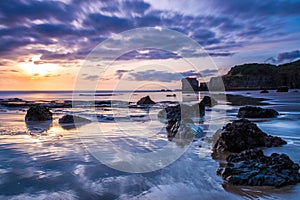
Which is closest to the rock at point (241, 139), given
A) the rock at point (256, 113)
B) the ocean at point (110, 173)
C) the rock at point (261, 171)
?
the ocean at point (110, 173)

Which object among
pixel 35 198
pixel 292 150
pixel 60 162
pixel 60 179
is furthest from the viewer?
pixel 292 150

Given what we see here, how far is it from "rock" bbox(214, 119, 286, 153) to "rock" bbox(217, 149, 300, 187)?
156 centimetres

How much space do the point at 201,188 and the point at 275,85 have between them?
295 feet

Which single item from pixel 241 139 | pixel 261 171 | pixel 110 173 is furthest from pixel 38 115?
pixel 261 171

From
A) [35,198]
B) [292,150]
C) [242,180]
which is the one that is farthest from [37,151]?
[292,150]

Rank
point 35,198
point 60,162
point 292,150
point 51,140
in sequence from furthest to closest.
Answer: point 51,140 → point 292,150 → point 60,162 → point 35,198

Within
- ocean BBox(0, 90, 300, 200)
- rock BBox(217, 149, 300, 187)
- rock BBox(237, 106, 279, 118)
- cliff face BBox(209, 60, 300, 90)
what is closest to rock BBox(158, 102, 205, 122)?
rock BBox(237, 106, 279, 118)

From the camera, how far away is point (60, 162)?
5016mm

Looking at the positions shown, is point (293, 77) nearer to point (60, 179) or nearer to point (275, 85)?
point (275, 85)

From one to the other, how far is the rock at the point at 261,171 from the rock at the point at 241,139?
156cm

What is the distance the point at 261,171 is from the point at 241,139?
2.26 metres

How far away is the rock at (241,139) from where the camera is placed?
600 cm

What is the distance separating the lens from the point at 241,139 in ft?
20.2

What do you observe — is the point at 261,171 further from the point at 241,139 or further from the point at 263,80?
the point at 263,80
